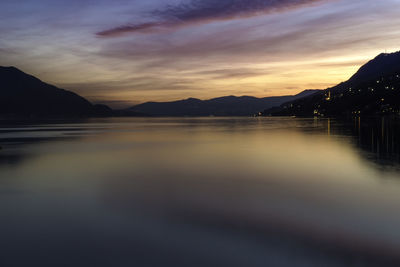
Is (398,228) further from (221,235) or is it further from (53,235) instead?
(53,235)

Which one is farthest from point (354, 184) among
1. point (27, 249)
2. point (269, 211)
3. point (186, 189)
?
point (27, 249)

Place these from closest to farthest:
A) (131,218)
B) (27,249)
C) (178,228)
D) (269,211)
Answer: (27,249) < (178,228) < (131,218) < (269,211)

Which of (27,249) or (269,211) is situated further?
(269,211)

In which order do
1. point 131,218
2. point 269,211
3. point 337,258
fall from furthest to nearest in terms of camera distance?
point 269,211, point 131,218, point 337,258

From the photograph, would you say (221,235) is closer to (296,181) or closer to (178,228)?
(178,228)

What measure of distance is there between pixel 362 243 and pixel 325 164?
49.1ft

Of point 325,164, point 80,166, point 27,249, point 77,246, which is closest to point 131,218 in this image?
point 77,246

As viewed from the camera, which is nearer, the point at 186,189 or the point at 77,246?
the point at 77,246

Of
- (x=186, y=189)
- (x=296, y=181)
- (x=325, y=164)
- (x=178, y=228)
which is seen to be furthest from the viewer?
(x=325, y=164)

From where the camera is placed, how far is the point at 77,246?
309 inches

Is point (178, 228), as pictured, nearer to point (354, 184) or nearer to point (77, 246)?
point (77, 246)

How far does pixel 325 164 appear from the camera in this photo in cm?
2222

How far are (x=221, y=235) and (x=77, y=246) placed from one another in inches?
138

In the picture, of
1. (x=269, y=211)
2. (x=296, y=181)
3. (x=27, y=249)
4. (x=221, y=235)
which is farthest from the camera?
(x=296, y=181)
